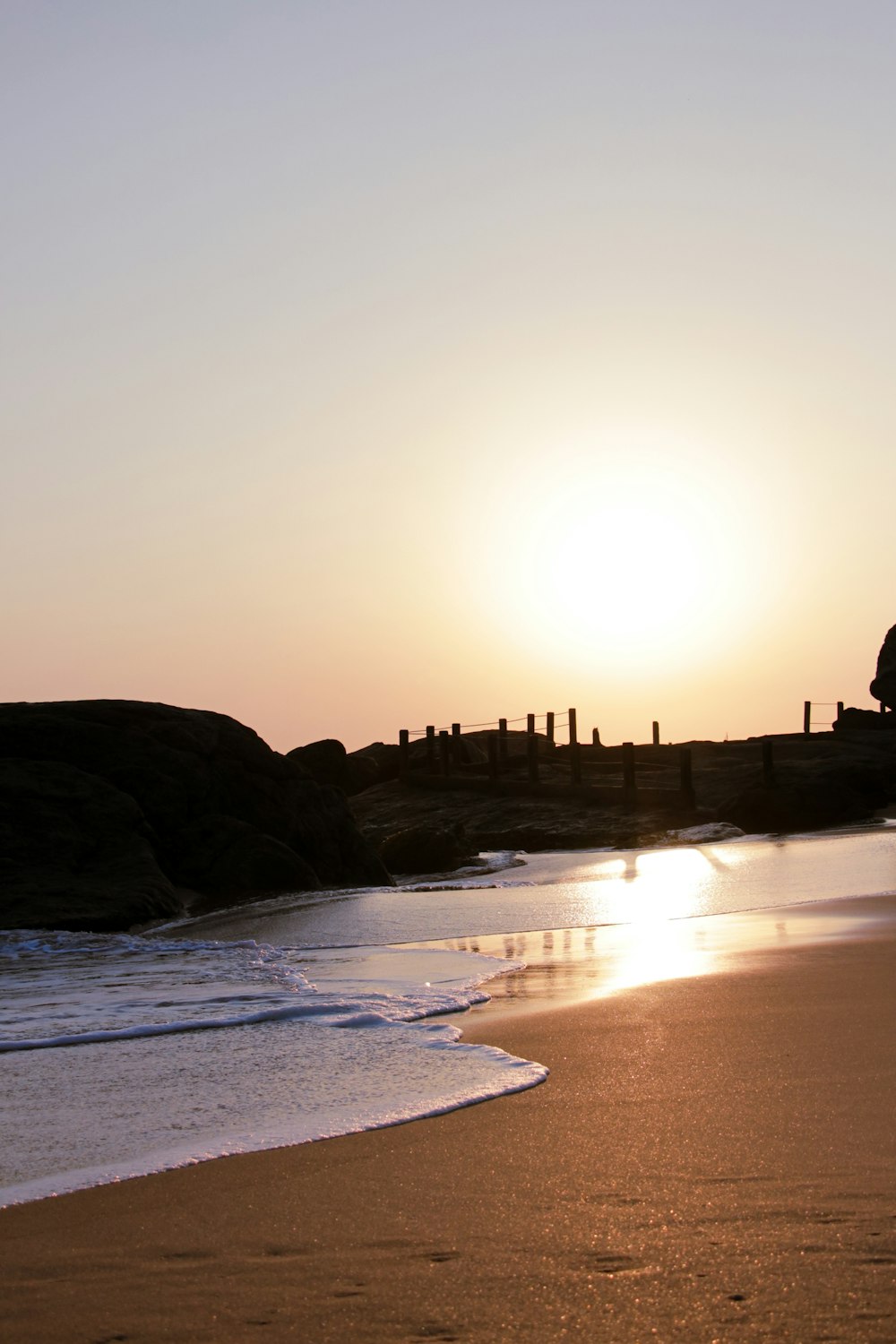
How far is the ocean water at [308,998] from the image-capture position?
4.17 meters

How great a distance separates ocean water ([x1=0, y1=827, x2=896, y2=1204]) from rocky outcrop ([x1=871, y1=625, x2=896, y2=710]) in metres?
30.7

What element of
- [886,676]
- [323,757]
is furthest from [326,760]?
[886,676]

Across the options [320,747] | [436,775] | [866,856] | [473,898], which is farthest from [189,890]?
[436,775]

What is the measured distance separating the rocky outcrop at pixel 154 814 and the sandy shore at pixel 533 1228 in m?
8.37

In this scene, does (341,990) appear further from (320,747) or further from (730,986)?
(320,747)

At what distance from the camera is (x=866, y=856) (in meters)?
17.3

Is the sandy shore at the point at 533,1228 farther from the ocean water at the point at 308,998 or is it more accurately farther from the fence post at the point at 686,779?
the fence post at the point at 686,779

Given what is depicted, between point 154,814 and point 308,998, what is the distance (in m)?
8.16

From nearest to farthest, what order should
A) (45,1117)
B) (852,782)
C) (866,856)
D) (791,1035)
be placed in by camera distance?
(45,1117) → (791,1035) → (866,856) → (852,782)

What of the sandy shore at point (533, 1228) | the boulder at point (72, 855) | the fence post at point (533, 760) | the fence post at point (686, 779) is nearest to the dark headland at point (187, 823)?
the boulder at point (72, 855)

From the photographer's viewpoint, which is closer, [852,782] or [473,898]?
[473,898]

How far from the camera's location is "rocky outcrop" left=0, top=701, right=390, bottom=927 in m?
12.4

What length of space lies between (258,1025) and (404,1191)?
3099mm

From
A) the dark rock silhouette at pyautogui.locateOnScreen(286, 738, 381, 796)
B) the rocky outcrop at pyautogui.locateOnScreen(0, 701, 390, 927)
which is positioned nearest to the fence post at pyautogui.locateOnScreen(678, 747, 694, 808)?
the dark rock silhouette at pyautogui.locateOnScreen(286, 738, 381, 796)
